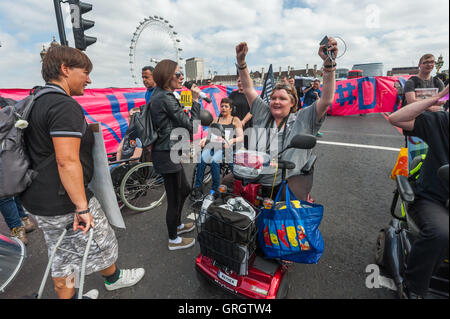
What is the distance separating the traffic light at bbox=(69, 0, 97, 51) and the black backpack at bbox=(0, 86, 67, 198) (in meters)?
4.63

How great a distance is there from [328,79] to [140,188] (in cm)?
325

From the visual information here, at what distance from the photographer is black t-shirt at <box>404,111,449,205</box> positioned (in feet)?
3.73

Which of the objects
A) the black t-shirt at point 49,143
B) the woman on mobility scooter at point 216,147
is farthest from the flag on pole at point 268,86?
the black t-shirt at point 49,143

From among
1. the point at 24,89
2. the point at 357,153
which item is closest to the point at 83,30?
the point at 24,89

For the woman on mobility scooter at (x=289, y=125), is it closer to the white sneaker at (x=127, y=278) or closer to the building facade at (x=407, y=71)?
the white sneaker at (x=127, y=278)

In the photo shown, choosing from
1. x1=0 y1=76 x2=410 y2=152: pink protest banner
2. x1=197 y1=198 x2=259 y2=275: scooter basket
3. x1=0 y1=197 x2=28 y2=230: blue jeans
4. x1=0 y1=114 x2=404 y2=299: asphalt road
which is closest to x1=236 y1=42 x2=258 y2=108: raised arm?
x1=197 y1=198 x2=259 y2=275: scooter basket

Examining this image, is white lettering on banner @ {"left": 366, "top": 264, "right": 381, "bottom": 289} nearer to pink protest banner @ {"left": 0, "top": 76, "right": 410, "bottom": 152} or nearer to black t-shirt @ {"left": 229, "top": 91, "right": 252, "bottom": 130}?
pink protest banner @ {"left": 0, "top": 76, "right": 410, "bottom": 152}

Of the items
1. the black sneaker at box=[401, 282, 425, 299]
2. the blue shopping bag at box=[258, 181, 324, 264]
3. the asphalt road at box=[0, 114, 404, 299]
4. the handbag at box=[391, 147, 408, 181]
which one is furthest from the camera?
the handbag at box=[391, 147, 408, 181]

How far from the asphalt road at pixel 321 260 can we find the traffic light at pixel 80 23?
4.03 m

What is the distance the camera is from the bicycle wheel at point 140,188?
352 centimetres

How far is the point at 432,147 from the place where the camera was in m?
1.26

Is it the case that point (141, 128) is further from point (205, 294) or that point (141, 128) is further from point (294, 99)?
point (205, 294)

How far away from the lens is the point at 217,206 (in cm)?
172

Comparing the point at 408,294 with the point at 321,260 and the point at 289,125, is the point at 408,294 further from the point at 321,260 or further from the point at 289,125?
the point at 289,125
